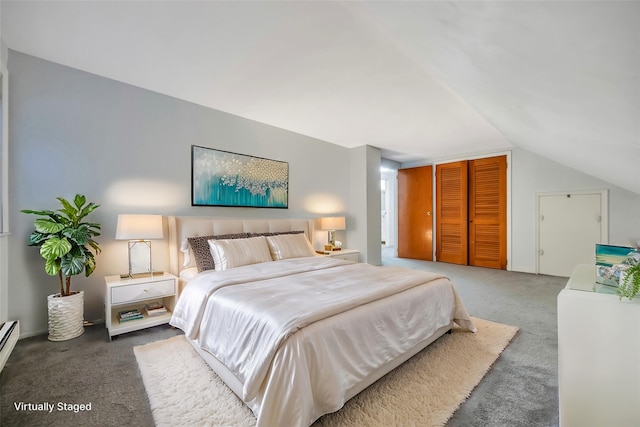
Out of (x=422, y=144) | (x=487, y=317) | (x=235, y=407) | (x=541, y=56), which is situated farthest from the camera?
(x=422, y=144)

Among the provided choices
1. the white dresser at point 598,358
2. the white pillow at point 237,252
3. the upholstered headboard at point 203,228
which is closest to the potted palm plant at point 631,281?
the white dresser at point 598,358

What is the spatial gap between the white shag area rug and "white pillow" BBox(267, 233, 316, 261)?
1307 millimetres

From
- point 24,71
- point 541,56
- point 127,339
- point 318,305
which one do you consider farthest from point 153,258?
point 541,56

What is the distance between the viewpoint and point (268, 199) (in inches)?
157

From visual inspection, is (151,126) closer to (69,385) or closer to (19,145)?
(19,145)

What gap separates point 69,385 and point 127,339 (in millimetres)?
681

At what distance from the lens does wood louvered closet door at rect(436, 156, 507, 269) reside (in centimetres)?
530

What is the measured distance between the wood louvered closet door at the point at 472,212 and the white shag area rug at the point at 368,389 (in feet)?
12.1

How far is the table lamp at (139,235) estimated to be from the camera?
249 centimetres

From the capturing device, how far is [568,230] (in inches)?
180

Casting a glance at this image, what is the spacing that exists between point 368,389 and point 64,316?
2595 mm

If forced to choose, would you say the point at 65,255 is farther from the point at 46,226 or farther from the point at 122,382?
the point at 122,382

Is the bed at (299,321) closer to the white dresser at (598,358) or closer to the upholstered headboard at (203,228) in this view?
the upholstered headboard at (203,228)

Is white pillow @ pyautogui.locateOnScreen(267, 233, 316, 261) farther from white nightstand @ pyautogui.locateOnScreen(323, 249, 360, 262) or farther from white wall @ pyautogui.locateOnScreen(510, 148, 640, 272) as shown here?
white wall @ pyautogui.locateOnScreen(510, 148, 640, 272)
